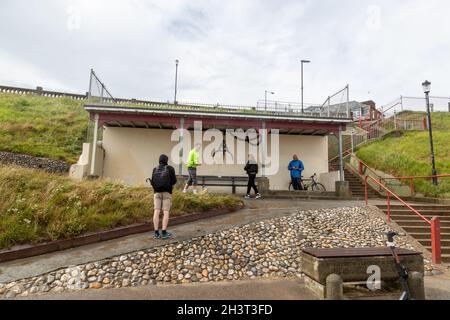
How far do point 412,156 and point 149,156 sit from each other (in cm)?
1332

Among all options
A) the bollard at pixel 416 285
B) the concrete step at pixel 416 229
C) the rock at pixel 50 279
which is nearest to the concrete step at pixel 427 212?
the concrete step at pixel 416 229

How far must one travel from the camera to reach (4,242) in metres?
5.55

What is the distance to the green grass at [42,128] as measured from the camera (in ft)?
47.4

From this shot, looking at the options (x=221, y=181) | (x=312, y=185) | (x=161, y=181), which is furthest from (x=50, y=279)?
(x=312, y=185)

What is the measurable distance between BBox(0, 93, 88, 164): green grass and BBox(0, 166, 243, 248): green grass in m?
6.84

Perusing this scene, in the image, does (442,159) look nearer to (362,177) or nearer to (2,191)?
(362,177)

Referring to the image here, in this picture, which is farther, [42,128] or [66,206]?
[42,128]

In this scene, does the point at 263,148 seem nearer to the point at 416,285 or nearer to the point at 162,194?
the point at 162,194

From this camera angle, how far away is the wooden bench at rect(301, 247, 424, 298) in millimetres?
4555

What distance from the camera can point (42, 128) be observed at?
16.9 meters

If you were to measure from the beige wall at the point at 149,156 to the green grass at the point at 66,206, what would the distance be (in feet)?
18.0

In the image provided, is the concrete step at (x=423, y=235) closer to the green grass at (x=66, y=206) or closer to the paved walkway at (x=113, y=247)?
the paved walkway at (x=113, y=247)

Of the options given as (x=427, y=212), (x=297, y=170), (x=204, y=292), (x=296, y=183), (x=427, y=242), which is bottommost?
(x=204, y=292)

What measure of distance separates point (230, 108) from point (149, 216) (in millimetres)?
16507
